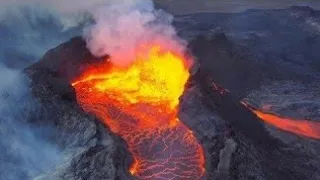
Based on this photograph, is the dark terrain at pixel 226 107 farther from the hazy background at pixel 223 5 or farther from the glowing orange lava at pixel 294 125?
the hazy background at pixel 223 5

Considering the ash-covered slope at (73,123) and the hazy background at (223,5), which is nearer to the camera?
the ash-covered slope at (73,123)

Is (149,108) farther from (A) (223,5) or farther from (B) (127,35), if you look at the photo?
(A) (223,5)

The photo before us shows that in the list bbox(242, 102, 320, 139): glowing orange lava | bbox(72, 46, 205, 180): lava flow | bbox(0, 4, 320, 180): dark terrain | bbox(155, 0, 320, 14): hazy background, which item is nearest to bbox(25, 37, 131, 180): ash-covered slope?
bbox(0, 4, 320, 180): dark terrain

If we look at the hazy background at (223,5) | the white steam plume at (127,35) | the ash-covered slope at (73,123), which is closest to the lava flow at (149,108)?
the white steam plume at (127,35)

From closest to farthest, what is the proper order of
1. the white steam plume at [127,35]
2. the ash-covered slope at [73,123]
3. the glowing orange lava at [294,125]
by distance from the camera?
the ash-covered slope at [73,123] → the glowing orange lava at [294,125] → the white steam plume at [127,35]

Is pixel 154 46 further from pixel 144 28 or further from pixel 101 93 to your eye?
pixel 101 93

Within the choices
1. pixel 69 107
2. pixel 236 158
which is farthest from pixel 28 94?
pixel 236 158

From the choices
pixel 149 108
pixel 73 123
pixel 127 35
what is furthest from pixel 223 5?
pixel 73 123
